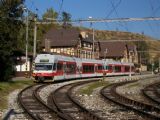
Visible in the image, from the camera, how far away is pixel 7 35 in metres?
41.8

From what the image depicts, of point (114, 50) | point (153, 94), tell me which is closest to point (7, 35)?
point (153, 94)

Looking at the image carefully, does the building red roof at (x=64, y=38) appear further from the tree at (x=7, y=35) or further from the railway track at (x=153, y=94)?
the railway track at (x=153, y=94)

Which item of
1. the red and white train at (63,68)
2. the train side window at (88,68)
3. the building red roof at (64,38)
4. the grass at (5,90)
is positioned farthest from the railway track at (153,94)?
the building red roof at (64,38)

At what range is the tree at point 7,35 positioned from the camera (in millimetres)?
40406

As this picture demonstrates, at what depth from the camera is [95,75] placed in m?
63.2

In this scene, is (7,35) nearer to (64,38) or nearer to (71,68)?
(71,68)

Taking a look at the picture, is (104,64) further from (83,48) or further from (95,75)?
(83,48)

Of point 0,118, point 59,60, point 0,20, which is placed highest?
point 0,20

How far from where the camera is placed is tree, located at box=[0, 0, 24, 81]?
133 feet

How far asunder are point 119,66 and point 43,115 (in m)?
59.9

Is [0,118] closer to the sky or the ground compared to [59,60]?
closer to the ground

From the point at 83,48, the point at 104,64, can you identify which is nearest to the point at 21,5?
the point at 104,64

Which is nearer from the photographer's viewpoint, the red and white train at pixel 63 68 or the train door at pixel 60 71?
the red and white train at pixel 63 68

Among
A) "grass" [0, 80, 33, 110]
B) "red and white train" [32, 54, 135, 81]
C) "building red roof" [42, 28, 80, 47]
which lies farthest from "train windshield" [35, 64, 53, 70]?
"building red roof" [42, 28, 80, 47]
